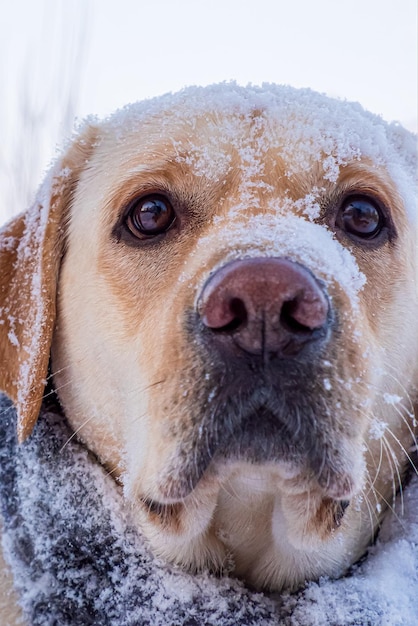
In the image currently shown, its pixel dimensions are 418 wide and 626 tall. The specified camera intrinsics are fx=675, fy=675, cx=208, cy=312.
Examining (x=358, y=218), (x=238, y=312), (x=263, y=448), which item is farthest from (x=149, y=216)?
(x=263, y=448)

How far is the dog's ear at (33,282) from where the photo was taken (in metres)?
2.59

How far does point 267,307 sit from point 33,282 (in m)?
1.31

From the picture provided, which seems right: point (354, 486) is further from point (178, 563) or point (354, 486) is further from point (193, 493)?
point (178, 563)

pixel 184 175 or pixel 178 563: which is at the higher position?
pixel 184 175

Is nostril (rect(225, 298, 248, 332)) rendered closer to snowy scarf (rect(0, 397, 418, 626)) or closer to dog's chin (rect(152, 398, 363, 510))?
dog's chin (rect(152, 398, 363, 510))

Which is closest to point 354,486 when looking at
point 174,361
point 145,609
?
point 174,361

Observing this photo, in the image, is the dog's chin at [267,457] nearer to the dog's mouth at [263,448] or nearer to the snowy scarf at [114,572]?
the dog's mouth at [263,448]

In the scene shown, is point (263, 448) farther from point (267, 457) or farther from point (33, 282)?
point (33, 282)

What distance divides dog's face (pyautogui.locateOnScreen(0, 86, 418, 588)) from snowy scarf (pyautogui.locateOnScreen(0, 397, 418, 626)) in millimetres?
95

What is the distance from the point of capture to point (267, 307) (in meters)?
1.75

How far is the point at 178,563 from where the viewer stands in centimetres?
243

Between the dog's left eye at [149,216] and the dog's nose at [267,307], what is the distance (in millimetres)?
729

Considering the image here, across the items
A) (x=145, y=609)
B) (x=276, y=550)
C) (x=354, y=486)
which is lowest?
(x=145, y=609)

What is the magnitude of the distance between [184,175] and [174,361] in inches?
32.8
